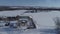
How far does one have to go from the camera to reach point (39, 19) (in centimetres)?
93

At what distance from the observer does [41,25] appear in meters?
0.92

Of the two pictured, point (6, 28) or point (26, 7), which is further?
point (6, 28)

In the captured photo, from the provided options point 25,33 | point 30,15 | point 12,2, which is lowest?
point 25,33

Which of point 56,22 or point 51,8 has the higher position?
point 51,8

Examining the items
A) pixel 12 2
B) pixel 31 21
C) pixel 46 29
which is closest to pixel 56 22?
pixel 46 29

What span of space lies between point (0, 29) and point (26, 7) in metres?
0.29

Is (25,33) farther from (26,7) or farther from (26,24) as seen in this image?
(26,7)

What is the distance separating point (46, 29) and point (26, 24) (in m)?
0.17

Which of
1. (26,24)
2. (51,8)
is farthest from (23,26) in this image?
(51,8)

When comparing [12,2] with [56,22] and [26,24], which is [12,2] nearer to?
[26,24]

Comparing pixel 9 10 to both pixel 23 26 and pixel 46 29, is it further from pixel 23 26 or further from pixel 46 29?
pixel 46 29

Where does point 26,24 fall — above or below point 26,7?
below

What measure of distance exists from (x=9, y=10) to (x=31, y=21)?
193 mm

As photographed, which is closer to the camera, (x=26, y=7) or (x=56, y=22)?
(x=26, y=7)
